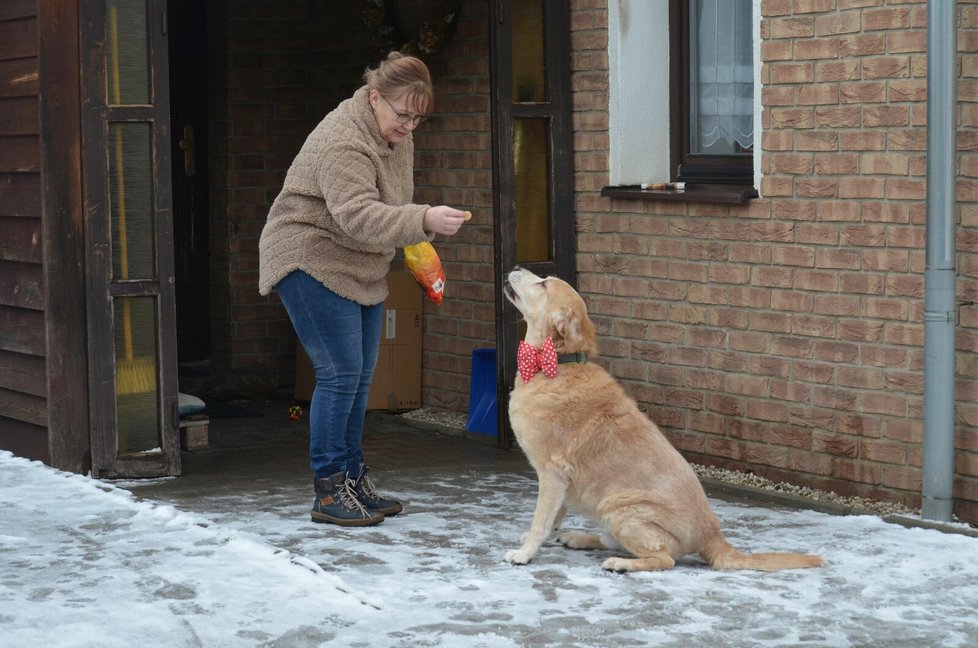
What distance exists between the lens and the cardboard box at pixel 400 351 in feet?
32.3

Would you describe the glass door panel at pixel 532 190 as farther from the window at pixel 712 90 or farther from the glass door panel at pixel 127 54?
the glass door panel at pixel 127 54

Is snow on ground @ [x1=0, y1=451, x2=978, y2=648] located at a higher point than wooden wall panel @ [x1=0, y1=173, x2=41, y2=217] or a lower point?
lower

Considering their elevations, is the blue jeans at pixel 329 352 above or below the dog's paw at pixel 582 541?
above

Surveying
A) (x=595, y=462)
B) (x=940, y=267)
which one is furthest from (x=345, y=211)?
(x=940, y=267)

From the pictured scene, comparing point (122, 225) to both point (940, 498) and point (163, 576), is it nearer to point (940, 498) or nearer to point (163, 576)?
point (163, 576)

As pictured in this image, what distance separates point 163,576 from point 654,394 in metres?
3.25

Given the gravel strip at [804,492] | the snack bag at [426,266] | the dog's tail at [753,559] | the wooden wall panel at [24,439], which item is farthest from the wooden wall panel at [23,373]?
the dog's tail at [753,559]

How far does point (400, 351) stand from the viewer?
991cm

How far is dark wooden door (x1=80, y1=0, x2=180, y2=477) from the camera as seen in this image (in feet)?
24.4

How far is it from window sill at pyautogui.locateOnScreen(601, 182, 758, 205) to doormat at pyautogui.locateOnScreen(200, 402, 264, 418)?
3.04m

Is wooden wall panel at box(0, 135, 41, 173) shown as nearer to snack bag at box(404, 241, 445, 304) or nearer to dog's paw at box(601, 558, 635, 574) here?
snack bag at box(404, 241, 445, 304)

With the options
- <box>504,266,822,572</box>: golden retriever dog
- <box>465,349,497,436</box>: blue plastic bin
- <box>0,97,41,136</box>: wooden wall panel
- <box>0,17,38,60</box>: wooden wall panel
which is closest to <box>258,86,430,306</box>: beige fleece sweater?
<box>504,266,822,572</box>: golden retriever dog

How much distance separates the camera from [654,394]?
26.6 ft

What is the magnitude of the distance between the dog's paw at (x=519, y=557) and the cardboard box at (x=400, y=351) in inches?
158
